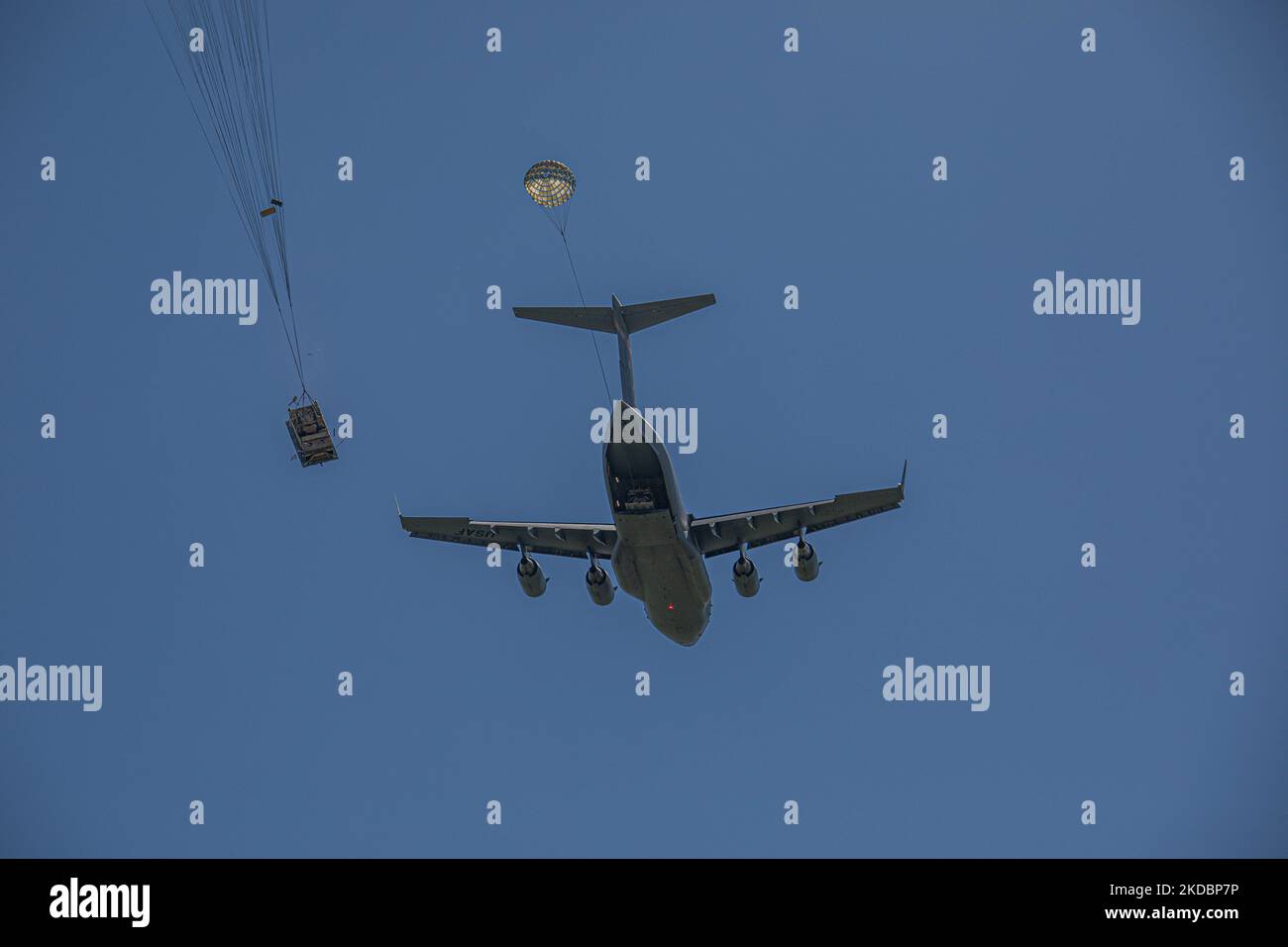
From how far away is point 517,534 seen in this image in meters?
42.7

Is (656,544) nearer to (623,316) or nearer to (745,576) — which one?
(745,576)

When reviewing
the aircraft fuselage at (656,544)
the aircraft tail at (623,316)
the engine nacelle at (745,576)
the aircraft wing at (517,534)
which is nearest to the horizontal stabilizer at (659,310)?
the aircraft tail at (623,316)

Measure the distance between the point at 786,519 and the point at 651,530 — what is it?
6.62 metres

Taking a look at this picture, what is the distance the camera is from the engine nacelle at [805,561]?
4069 cm

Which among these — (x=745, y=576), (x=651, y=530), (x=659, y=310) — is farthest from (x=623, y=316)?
(x=745, y=576)

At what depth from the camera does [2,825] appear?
60688 mm

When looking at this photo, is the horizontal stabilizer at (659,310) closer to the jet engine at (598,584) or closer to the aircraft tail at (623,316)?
the aircraft tail at (623,316)

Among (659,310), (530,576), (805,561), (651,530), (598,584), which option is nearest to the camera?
(651,530)

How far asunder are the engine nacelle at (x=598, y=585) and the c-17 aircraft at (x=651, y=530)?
0.12ft

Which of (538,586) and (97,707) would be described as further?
(97,707)
